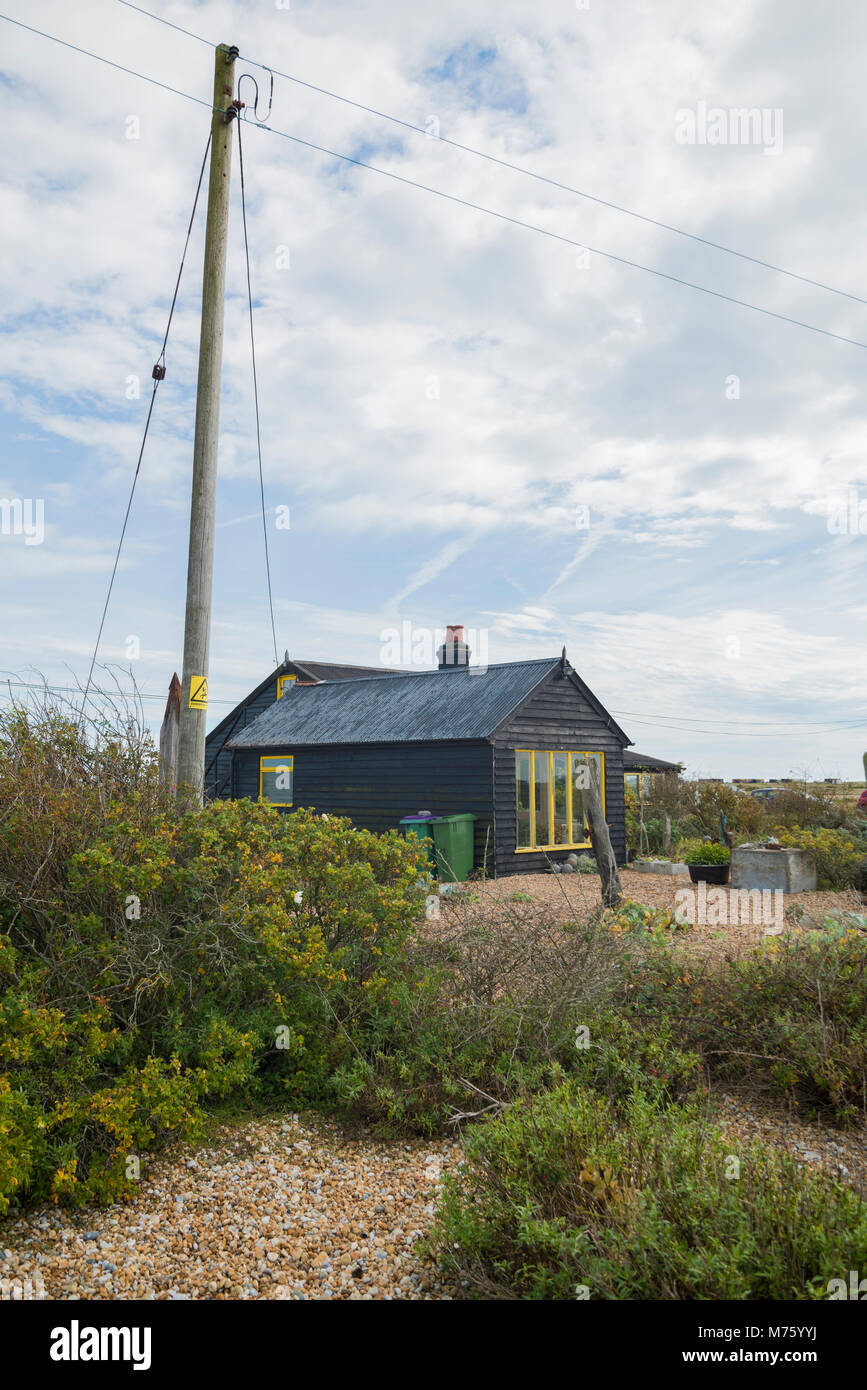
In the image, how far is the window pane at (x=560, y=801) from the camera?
18.5 metres

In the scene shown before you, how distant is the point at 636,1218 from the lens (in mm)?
2887

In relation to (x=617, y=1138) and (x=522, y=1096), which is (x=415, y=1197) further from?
(x=617, y=1138)

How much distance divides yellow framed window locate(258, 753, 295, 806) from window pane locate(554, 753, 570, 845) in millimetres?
6457

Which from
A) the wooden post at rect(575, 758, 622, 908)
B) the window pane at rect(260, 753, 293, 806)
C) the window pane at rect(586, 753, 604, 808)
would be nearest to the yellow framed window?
the window pane at rect(260, 753, 293, 806)

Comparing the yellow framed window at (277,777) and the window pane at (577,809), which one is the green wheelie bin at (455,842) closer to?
the window pane at (577,809)

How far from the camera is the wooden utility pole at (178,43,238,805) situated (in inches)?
292

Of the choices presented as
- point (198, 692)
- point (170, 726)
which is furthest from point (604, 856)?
point (198, 692)

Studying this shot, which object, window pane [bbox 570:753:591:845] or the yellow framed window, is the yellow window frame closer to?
window pane [bbox 570:753:591:845]

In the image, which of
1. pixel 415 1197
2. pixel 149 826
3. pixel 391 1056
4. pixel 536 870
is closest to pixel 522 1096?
pixel 415 1197

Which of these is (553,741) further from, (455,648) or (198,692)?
(198,692)

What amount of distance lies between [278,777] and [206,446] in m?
15.0

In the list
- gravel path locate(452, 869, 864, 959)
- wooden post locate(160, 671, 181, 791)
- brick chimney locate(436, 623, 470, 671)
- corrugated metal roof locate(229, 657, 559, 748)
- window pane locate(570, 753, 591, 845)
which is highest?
brick chimney locate(436, 623, 470, 671)

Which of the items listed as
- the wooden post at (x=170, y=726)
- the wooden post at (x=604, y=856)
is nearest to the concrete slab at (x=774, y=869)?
the wooden post at (x=604, y=856)
